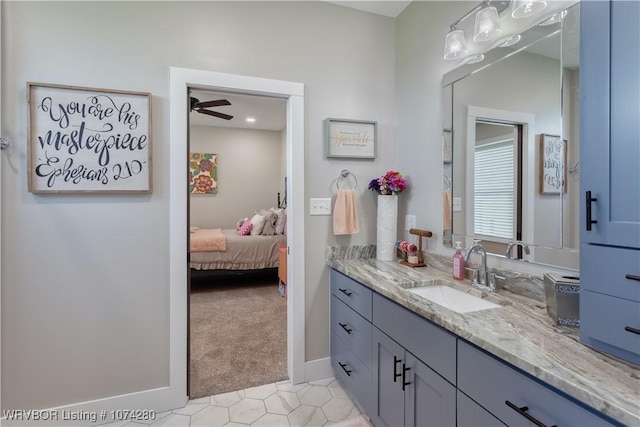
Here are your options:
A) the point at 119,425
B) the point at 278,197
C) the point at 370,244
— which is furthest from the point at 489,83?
the point at 278,197

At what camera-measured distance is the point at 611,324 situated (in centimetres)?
83

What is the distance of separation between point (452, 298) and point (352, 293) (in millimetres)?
564

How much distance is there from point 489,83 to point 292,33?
1.31 m

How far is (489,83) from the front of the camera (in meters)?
1.63

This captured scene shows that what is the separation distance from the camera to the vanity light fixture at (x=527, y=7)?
4.47ft

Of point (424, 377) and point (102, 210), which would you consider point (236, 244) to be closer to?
point (102, 210)

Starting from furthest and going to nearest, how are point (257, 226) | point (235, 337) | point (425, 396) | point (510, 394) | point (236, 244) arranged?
point (257, 226) → point (236, 244) → point (235, 337) → point (425, 396) → point (510, 394)

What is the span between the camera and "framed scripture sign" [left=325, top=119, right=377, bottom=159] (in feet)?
7.14

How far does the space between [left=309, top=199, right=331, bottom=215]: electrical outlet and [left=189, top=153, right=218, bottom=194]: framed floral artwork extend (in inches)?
172

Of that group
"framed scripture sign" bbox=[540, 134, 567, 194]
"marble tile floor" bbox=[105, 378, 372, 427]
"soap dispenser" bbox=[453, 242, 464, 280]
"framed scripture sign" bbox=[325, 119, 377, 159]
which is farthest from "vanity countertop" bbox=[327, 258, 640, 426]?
"framed scripture sign" bbox=[325, 119, 377, 159]

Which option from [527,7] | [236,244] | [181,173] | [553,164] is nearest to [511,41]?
[527,7]

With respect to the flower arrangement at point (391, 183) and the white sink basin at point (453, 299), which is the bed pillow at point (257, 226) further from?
the white sink basin at point (453, 299)

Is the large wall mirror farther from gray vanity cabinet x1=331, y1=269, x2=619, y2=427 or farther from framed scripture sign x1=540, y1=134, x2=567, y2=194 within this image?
gray vanity cabinet x1=331, y1=269, x2=619, y2=427

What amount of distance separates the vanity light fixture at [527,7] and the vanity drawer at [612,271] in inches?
44.6
